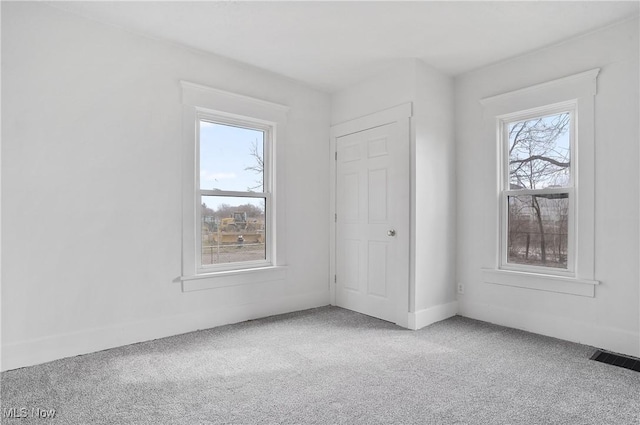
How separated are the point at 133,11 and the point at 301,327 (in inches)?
118

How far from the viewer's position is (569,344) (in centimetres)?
303

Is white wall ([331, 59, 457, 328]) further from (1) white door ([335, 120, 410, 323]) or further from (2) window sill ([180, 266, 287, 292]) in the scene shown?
(2) window sill ([180, 266, 287, 292])

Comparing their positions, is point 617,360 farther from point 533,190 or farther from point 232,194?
point 232,194

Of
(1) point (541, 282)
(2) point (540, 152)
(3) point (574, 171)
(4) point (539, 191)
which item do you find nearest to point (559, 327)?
(1) point (541, 282)

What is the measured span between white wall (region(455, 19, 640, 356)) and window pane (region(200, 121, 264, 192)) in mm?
2346

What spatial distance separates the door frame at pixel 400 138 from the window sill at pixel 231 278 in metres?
0.73

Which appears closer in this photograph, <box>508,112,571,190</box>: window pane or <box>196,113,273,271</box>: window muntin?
<box>508,112,571,190</box>: window pane

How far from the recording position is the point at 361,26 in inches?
115

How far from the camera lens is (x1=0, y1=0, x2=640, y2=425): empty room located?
2363mm

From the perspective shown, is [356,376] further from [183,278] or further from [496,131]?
[496,131]

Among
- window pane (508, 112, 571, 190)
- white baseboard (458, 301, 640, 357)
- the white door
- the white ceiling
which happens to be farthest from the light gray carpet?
the white ceiling

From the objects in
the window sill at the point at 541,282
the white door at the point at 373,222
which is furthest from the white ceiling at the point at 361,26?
the window sill at the point at 541,282

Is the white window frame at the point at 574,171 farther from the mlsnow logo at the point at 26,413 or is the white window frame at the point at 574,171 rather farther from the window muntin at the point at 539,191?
the mlsnow logo at the point at 26,413

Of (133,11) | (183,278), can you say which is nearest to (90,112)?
(133,11)
